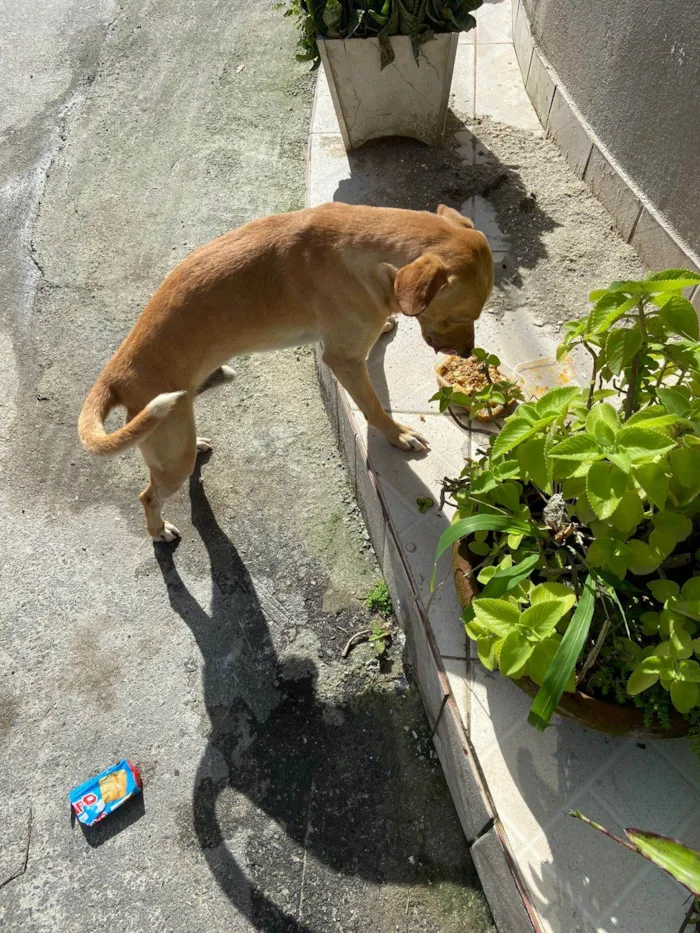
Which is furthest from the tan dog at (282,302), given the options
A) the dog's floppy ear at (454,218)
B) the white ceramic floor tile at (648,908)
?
the white ceramic floor tile at (648,908)

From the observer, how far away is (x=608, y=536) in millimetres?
1870

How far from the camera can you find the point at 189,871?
9.12ft

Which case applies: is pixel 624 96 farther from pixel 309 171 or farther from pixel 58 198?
pixel 58 198

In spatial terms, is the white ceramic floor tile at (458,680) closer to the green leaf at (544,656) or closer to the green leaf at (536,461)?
the green leaf at (544,656)

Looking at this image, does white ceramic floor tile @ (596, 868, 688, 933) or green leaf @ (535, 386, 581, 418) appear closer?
green leaf @ (535, 386, 581, 418)

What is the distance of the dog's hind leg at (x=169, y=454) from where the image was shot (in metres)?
3.04

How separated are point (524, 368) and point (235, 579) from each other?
2.05 meters

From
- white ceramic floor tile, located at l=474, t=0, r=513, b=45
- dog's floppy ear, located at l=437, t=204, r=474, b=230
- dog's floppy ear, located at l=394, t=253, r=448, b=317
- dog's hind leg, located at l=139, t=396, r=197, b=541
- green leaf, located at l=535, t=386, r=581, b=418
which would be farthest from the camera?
white ceramic floor tile, located at l=474, t=0, r=513, b=45

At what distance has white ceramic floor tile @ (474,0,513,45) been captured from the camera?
222 inches

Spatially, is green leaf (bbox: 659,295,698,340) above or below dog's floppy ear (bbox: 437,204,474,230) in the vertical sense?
above

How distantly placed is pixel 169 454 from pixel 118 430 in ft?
1.98

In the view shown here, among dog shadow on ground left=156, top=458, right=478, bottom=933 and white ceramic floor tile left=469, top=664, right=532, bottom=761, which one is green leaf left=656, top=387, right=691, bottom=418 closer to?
white ceramic floor tile left=469, top=664, right=532, bottom=761

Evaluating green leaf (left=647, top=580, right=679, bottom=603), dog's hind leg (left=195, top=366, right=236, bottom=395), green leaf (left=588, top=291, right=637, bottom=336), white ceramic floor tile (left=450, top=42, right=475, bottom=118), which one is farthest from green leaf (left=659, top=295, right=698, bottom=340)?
white ceramic floor tile (left=450, top=42, right=475, bottom=118)

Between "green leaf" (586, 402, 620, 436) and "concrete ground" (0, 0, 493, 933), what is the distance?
1.89m
